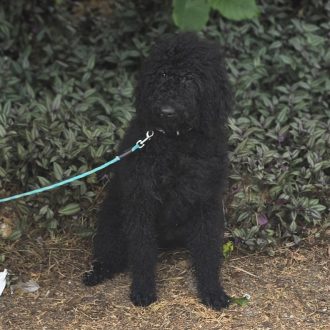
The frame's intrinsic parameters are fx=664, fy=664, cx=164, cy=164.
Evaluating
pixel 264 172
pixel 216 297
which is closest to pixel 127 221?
pixel 216 297

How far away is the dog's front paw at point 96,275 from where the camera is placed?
3803 mm

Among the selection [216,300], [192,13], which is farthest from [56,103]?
[216,300]

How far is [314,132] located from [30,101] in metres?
2.09

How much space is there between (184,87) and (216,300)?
118cm

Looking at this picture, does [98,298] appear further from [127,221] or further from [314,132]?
[314,132]

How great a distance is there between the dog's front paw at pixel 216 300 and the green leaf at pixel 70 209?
3.37 feet

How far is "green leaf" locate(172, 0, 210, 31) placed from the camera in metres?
4.20

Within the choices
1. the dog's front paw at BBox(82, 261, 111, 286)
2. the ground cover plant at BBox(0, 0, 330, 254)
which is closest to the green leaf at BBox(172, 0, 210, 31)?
the ground cover plant at BBox(0, 0, 330, 254)

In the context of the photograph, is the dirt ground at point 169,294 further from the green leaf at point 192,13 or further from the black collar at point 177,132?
the green leaf at point 192,13

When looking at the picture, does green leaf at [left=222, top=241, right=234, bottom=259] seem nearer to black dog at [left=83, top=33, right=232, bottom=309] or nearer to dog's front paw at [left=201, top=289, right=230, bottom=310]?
black dog at [left=83, top=33, right=232, bottom=309]

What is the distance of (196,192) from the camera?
11.1ft

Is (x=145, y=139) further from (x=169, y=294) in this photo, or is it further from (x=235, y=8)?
(x=235, y=8)

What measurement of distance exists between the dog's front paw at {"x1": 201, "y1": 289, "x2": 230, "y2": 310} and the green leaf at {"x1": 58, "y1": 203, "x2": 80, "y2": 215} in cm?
103

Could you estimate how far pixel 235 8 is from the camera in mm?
4090
